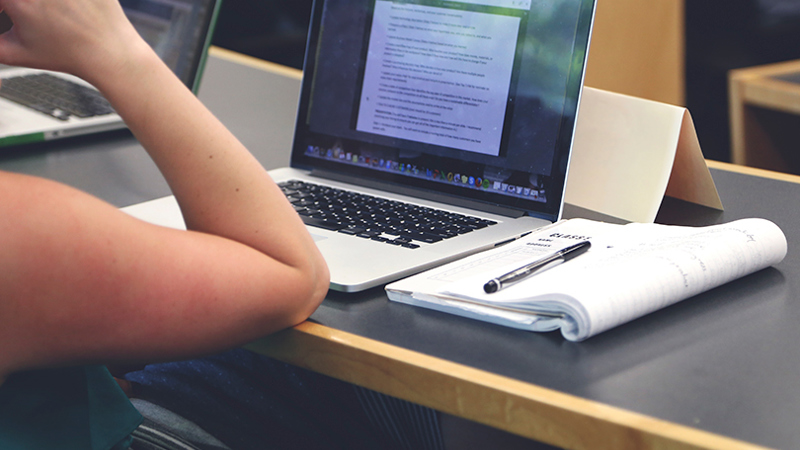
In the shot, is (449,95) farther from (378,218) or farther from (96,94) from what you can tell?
(96,94)

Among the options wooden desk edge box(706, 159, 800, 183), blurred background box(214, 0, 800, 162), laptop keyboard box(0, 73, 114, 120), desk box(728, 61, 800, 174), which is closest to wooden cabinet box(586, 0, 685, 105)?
blurred background box(214, 0, 800, 162)

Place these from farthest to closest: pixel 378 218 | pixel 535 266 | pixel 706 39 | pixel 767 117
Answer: pixel 706 39, pixel 767 117, pixel 378 218, pixel 535 266

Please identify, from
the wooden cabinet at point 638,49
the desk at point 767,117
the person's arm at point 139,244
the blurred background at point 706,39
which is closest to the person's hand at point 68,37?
the person's arm at point 139,244

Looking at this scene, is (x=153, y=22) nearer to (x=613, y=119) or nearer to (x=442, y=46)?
(x=442, y=46)

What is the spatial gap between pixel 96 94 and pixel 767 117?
180 cm

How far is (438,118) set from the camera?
3.05 feet

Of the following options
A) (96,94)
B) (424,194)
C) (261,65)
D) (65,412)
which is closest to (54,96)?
(96,94)

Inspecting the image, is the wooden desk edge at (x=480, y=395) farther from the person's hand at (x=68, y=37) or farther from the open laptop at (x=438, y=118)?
the person's hand at (x=68, y=37)

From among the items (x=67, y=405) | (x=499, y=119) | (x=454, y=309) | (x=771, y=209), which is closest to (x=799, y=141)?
(x=771, y=209)

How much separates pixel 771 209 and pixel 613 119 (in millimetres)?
207

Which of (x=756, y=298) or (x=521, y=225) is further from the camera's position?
(x=521, y=225)

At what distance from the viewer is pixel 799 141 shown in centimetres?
235

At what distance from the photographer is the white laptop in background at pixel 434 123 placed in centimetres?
83

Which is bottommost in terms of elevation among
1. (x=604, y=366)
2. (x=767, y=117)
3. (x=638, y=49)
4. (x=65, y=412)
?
(x=65, y=412)
